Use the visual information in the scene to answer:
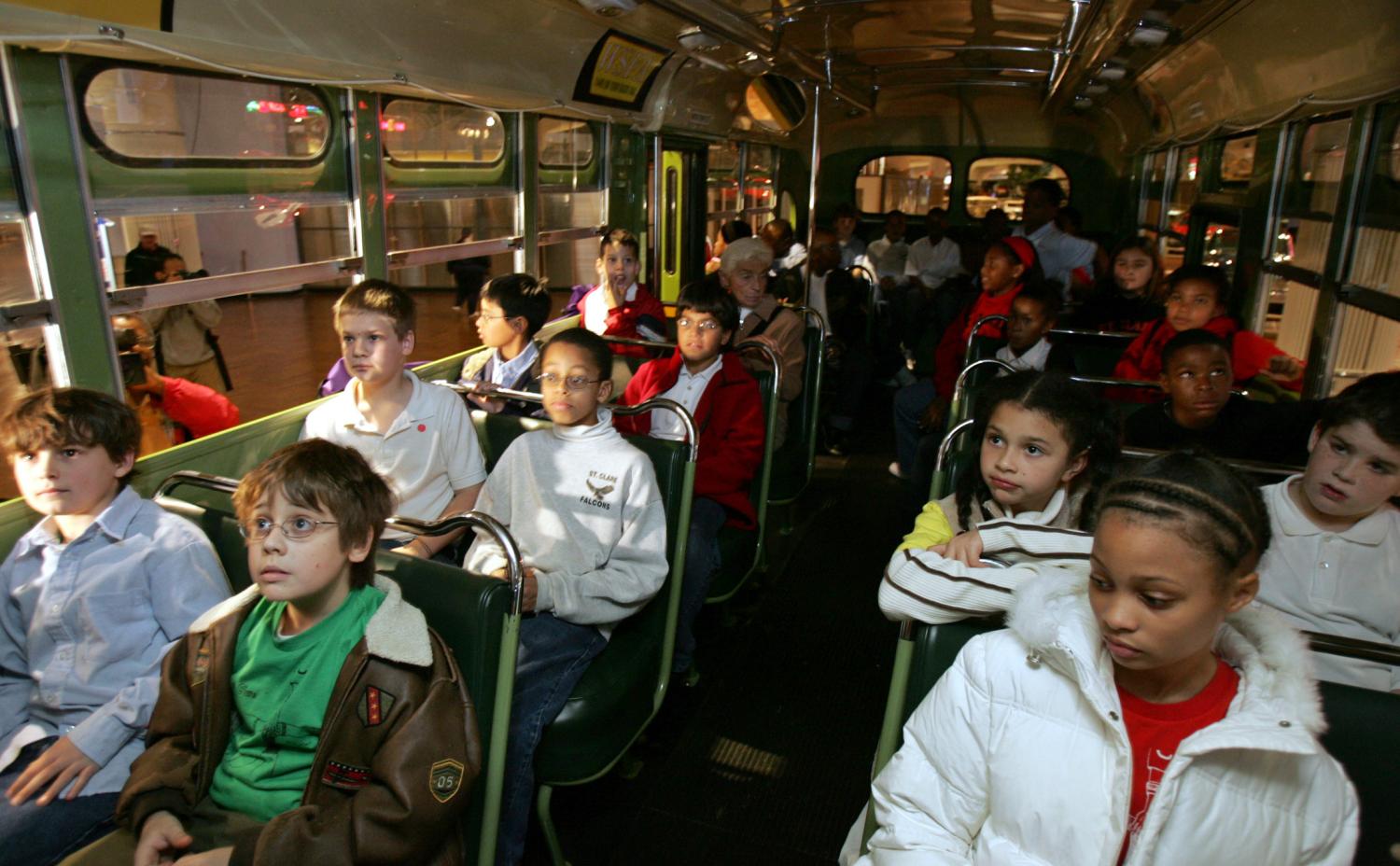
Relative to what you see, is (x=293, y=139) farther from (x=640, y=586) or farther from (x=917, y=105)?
(x=917, y=105)

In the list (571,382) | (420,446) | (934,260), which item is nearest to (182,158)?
(420,446)

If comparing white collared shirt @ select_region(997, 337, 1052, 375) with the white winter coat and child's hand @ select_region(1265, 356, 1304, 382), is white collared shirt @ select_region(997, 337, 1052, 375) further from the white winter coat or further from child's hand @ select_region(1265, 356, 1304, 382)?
the white winter coat

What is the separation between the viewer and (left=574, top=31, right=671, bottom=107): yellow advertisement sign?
5504 millimetres

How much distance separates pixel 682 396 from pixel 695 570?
2.84 feet

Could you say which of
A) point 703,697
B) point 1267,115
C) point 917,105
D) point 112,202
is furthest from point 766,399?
point 917,105

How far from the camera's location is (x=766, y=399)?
3951 mm

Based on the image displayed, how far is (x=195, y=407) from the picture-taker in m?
3.12

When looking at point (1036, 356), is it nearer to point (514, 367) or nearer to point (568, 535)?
point (514, 367)

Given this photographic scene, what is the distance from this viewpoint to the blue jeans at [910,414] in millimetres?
5215

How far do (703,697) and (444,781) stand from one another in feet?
6.25

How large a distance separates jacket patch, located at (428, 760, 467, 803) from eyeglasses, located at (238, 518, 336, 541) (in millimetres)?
520

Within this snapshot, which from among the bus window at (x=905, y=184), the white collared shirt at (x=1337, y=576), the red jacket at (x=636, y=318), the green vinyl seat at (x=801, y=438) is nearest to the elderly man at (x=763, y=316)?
the green vinyl seat at (x=801, y=438)

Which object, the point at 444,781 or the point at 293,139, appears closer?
the point at 444,781

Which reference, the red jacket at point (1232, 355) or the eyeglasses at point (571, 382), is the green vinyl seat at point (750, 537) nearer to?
the eyeglasses at point (571, 382)
